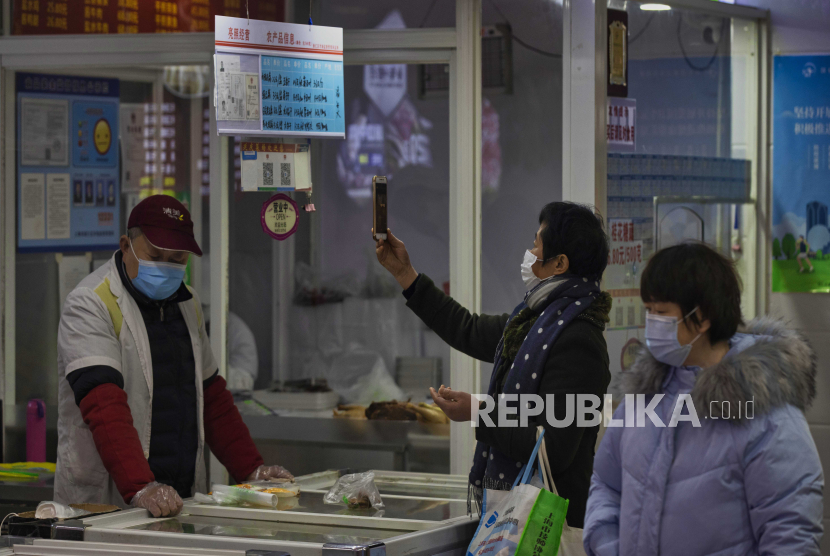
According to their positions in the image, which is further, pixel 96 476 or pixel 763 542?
pixel 96 476

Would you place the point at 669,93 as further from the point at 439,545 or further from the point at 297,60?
the point at 439,545

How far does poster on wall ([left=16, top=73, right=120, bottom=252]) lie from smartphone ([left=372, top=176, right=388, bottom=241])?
2004 mm

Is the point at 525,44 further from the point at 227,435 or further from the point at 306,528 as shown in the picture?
the point at 306,528

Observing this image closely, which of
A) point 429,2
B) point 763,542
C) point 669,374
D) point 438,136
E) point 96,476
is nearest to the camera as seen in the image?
point 763,542

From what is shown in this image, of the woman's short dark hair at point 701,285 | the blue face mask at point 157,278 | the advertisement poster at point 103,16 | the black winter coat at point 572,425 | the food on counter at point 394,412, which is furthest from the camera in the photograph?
the food on counter at point 394,412

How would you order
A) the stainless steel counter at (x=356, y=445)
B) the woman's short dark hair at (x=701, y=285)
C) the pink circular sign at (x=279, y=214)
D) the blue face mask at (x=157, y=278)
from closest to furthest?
the woman's short dark hair at (x=701, y=285) → the blue face mask at (x=157, y=278) → the pink circular sign at (x=279, y=214) → the stainless steel counter at (x=356, y=445)

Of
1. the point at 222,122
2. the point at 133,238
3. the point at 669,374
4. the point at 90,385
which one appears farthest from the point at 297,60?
the point at 669,374

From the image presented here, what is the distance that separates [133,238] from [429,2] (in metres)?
1.60

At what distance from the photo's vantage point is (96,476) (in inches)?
116

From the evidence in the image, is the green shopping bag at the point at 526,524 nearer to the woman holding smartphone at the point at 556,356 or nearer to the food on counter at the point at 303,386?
the woman holding smartphone at the point at 556,356

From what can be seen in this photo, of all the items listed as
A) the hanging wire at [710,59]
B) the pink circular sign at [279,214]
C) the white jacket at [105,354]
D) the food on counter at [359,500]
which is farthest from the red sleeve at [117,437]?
the hanging wire at [710,59]

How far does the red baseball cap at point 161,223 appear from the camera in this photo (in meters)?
2.94

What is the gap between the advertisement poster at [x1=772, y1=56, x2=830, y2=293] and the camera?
4.22 meters

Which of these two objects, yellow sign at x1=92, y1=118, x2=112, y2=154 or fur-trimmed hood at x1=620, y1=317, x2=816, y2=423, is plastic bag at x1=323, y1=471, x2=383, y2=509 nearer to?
fur-trimmed hood at x1=620, y1=317, x2=816, y2=423
